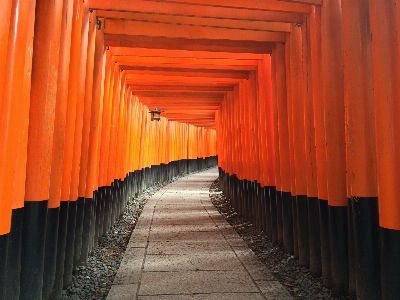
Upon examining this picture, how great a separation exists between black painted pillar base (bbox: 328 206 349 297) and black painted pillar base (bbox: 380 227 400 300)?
0.75 metres

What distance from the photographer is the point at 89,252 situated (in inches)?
188

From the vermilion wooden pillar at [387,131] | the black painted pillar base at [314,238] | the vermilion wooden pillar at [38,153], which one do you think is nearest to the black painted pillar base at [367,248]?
the vermilion wooden pillar at [387,131]

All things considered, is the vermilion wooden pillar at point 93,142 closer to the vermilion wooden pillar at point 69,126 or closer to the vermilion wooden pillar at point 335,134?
the vermilion wooden pillar at point 69,126

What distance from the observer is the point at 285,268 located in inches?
171

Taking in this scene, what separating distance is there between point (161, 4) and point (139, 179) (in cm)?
776

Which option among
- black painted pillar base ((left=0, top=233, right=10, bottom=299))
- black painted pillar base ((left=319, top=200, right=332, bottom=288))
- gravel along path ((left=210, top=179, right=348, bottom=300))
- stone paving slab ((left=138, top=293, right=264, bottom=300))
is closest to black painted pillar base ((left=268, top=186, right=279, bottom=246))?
gravel along path ((left=210, top=179, right=348, bottom=300))

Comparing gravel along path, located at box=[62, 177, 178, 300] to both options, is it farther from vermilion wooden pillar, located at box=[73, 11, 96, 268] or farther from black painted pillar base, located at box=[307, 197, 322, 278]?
black painted pillar base, located at box=[307, 197, 322, 278]

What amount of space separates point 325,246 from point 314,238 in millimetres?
328

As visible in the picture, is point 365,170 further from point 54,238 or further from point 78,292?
point 78,292

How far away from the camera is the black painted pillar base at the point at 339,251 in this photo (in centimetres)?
332

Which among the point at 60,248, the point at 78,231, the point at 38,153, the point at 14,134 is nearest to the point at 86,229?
the point at 78,231

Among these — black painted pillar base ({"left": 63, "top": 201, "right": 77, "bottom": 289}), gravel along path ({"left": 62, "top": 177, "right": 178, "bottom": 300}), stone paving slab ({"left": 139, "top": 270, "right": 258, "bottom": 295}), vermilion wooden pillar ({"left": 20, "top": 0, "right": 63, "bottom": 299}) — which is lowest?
gravel along path ({"left": 62, "top": 177, "right": 178, "bottom": 300})

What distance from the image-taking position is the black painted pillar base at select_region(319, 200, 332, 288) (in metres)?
3.59

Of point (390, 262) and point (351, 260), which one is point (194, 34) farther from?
point (390, 262)
